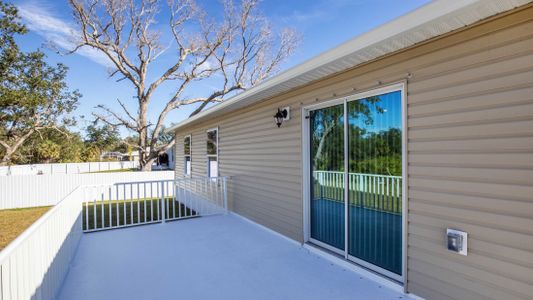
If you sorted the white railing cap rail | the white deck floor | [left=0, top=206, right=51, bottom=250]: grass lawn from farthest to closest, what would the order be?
[left=0, top=206, right=51, bottom=250]: grass lawn → the white deck floor → the white railing cap rail

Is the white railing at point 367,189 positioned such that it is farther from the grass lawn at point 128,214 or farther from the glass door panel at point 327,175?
the grass lawn at point 128,214

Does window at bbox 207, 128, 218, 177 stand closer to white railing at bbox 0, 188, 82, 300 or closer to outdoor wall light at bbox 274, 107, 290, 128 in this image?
outdoor wall light at bbox 274, 107, 290, 128

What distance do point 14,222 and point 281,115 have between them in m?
7.63

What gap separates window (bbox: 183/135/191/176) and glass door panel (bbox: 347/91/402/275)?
6.76 m

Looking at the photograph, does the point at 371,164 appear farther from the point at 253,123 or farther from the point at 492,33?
the point at 253,123

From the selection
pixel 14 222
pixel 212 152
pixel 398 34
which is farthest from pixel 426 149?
pixel 14 222

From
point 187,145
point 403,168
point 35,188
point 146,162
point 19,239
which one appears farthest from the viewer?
point 146,162

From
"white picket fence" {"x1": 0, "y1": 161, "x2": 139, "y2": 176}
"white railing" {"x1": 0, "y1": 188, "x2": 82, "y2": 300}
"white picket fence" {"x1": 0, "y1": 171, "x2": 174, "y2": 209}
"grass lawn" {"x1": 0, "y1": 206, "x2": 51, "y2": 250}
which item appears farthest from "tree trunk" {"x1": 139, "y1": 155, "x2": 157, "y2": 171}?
"white railing" {"x1": 0, "y1": 188, "x2": 82, "y2": 300}

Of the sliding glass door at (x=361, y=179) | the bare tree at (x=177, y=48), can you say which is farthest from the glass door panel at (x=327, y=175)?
the bare tree at (x=177, y=48)

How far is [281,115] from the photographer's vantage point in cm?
432

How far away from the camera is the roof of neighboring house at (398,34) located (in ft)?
6.06

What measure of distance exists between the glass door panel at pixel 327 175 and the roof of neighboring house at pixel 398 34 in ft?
1.83

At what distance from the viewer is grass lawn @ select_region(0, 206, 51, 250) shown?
5.75 meters

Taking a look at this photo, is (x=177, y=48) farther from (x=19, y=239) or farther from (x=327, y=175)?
(x=19, y=239)
